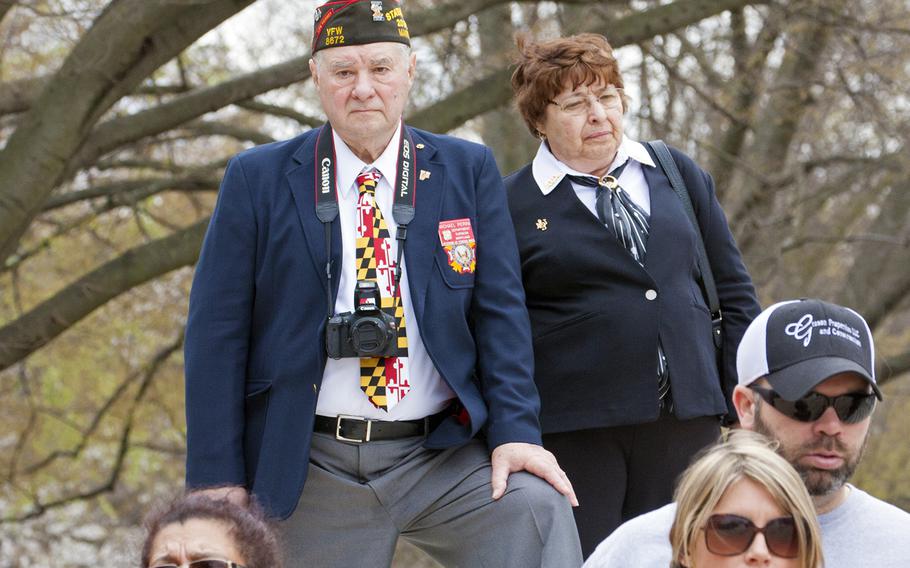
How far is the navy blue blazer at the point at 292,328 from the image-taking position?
3.66m

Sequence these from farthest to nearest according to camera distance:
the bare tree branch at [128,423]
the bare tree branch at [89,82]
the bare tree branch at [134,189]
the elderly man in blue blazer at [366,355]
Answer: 1. the bare tree branch at [128,423]
2. the bare tree branch at [134,189]
3. the bare tree branch at [89,82]
4. the elderly man in blue blazer at [366,355]

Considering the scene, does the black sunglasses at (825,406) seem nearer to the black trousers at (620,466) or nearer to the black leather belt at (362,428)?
the black trousers at (620,466)

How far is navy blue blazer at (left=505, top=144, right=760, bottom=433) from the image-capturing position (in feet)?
13.0

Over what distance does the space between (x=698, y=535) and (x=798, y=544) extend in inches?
7.7

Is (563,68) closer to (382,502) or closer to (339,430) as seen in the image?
(339,430)

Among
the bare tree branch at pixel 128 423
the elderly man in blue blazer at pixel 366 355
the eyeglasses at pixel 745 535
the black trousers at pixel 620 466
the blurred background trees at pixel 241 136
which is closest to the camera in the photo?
the eyeglasses at pixel 745 535

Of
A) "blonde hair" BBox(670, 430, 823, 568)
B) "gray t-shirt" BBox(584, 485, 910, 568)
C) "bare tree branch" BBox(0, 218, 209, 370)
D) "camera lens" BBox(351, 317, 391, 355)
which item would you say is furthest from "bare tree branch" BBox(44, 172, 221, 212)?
"blonde hair" BBox(670, 430, 823, 568)

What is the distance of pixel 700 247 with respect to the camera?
4.19 meters

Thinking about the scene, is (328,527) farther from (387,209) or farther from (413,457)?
(387,209)

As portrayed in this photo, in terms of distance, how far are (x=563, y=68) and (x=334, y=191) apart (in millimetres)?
799

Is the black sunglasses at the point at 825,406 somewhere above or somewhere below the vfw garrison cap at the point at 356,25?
below

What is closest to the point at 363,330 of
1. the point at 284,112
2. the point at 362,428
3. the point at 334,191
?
the point at 362,428

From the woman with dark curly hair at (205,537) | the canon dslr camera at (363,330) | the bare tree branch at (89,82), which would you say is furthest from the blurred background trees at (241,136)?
the woman with dark curly hair at (205,537)

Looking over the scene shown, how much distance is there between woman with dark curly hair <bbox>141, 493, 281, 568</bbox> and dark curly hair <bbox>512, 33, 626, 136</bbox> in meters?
1.51
